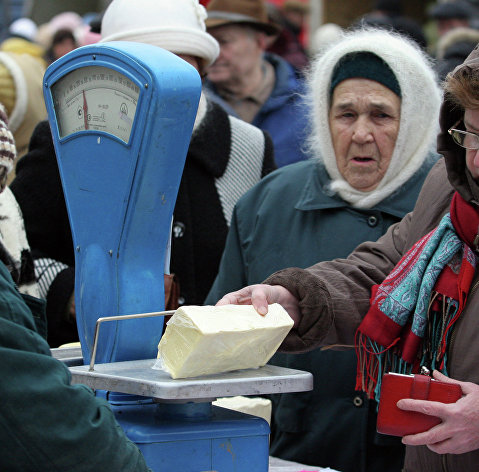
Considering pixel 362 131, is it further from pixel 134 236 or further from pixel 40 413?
pixel 40 413

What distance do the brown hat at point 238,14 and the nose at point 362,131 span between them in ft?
6.23

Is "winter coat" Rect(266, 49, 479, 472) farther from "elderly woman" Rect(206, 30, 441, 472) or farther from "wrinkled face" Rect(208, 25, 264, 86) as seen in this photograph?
"wrinkled face" Rect(208, 25, 264, 86)

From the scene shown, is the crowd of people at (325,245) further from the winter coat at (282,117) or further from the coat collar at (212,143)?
the winter coat at (282,117)

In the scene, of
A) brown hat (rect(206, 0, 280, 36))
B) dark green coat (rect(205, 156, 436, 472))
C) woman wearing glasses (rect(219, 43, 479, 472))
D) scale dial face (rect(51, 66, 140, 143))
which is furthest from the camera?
brown hat (rect(206, 0, 280, 36))

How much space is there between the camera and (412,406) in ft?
5.74

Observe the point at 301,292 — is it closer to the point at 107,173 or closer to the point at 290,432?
the point at 107,173

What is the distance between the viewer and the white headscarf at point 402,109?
9.25 feet

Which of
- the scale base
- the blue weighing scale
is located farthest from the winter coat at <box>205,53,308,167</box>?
the scale base

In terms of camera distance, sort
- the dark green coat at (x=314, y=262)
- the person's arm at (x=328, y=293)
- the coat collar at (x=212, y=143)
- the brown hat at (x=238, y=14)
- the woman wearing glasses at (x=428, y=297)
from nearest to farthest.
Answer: the woman wearing glasses at (x=428, y=297), the person's arm at (x=328, y=293), the dark green coat at (x=314, y=262), the coat collar at (x=212, y=143), the brown hat at (x=238, y=14)

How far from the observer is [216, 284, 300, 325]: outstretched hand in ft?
5.88

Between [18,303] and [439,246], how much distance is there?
1.09 m

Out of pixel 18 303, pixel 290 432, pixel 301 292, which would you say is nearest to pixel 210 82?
pixel 290 432

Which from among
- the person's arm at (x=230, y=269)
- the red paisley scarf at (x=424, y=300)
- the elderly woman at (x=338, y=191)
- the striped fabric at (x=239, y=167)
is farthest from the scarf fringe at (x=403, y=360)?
the striped fabric at (x=239, y=167)

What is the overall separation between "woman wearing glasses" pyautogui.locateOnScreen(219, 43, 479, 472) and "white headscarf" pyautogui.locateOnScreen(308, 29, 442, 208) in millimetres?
496
